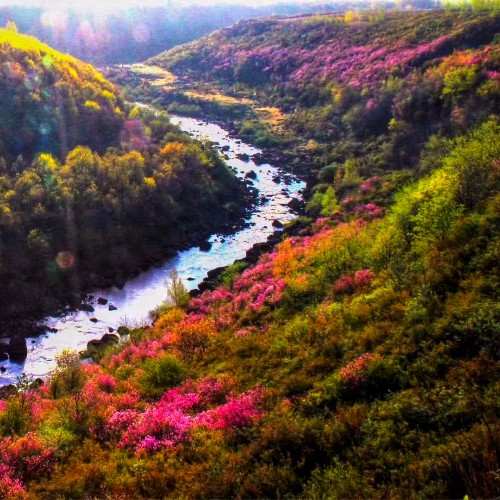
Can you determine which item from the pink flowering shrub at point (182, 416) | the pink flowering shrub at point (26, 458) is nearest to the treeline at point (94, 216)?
the pink flowering shrub at point (26, 458)

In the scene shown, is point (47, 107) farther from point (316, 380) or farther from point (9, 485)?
point (316, 380)

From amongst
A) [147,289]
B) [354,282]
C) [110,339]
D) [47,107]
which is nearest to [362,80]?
[47,107]

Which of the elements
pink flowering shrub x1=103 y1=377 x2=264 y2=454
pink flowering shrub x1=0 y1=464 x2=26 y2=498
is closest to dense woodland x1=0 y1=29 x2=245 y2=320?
pink flowering shrub x1=103 y1=377 x2=264 y2=454

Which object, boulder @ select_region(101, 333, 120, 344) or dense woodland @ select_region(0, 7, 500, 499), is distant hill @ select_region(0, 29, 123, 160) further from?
dense woodland @ select_region(0, 7, 500, 499)

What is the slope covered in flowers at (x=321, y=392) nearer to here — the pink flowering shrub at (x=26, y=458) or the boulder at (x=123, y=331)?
the pink flowering shrub at (x=26, y=458)

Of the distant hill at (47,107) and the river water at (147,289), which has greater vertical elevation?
the distant hill at (47,107)

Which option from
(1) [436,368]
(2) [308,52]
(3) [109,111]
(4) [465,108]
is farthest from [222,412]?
(2) [308,52]

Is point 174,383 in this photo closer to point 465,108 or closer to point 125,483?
point 125,483
